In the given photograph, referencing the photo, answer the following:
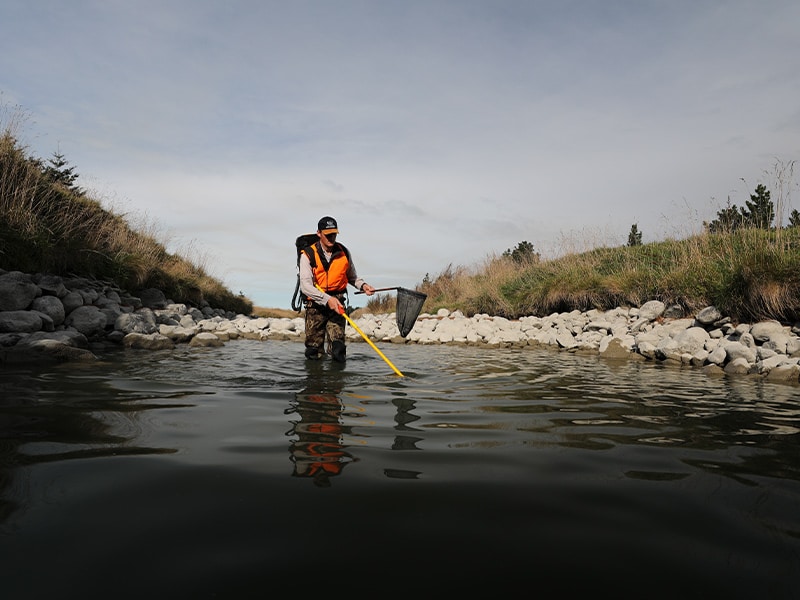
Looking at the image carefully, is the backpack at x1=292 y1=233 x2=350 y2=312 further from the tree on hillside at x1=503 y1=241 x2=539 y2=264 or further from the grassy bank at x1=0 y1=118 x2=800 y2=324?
the tree on hillside at x1=503 y1=241 x2=539 y2=264

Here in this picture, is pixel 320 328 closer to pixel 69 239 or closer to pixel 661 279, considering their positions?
pixel 69 239

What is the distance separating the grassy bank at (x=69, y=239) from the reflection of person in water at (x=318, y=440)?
325 inches

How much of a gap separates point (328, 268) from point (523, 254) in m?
12.9

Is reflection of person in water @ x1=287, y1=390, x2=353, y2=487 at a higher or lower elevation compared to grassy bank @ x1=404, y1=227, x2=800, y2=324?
lower

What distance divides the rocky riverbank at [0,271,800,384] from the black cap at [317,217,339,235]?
345 centimetres

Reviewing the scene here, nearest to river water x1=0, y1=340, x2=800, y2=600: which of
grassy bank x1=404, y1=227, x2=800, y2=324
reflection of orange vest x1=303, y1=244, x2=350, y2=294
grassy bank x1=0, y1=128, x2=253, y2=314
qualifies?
reflection of orange vest x1=303, y1=244, x2=350, y2=294

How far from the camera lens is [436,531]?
159cm

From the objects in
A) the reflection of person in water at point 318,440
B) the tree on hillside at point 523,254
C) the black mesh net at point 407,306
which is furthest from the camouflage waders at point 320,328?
the tree on hillside at point 523,254

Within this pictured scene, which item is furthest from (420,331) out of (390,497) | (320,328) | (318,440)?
(390,497)

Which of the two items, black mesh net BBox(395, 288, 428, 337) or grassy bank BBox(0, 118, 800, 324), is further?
grassy bank BBox(0, 118, 800, 324)

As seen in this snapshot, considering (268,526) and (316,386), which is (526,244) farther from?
(268,526)

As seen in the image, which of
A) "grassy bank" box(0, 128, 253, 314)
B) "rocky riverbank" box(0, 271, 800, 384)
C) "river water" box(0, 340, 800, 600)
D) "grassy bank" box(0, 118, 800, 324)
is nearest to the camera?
"river water" box(0, 340, 800, 600)

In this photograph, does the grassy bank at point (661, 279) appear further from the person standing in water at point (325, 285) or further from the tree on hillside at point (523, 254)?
the person standing in water at point (325, 285)

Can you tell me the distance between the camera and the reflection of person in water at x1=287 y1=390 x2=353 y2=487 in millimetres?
2174
